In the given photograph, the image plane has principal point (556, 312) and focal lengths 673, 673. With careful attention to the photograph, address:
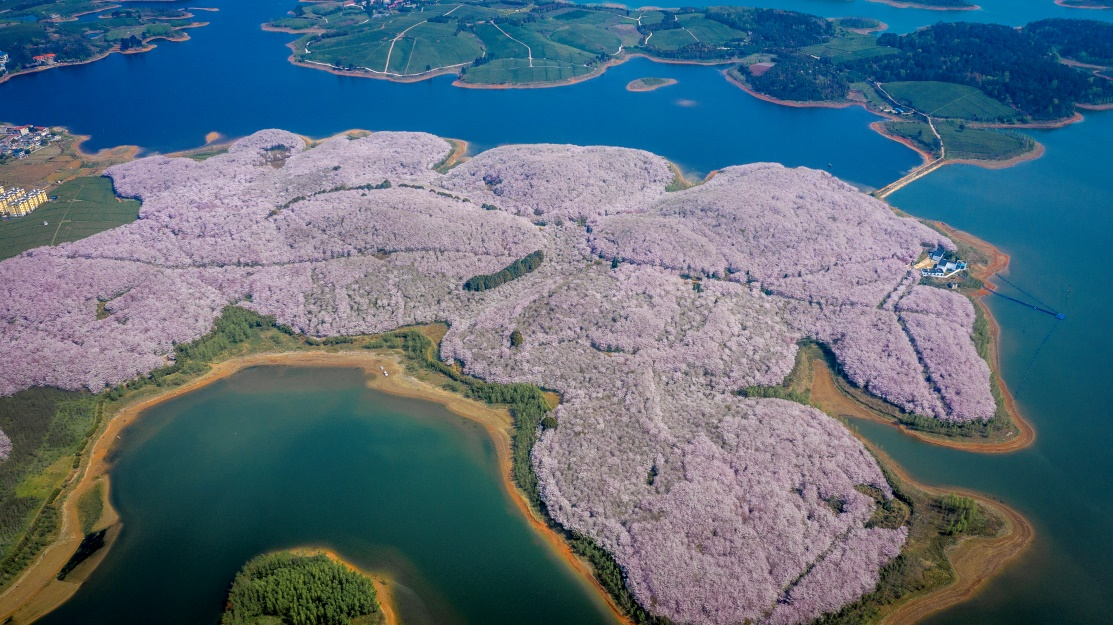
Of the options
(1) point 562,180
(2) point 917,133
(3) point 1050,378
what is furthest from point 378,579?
(2) point 917,133

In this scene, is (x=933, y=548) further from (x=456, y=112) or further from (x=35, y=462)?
(x=456, y=112)

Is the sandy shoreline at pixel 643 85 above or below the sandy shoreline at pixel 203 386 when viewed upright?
above

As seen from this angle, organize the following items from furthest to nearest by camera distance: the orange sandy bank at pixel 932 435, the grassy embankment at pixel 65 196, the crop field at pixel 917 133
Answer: the crop field at pixel 917 133, the grassy embankment at pixel 65 196, the orange sandy bank at pixel 932 435

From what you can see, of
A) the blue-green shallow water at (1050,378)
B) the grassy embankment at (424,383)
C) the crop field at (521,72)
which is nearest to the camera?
the grassy embankment at (424,383)

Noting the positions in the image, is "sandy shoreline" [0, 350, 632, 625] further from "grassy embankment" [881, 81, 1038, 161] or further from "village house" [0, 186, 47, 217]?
"grassy embankment" [881, 81, 1038, 161]

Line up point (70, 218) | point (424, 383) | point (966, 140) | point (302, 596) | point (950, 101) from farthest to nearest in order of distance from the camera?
point (950, 101) → point (966, 140) → point (70, 218) → point (424, 383) → point (302, 596)

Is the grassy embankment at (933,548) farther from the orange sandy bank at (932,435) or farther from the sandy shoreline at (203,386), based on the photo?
the sandy shoreline at (203,386)

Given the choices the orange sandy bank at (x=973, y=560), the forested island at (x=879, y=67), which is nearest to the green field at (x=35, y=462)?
the orange sandy bank at (x=973, y=560)

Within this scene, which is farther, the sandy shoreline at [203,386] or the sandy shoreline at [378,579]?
the sandy shoreline at [203,386]
